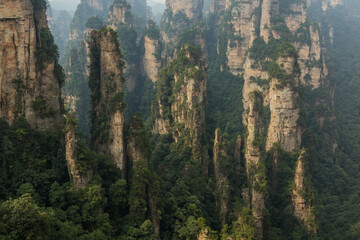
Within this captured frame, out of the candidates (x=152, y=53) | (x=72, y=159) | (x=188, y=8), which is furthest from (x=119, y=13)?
(x=72, y=159)

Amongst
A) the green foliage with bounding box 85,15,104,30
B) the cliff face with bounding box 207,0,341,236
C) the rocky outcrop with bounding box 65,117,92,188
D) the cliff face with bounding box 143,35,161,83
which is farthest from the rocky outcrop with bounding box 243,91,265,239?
the green foliage with bounding box 85,15,104,30

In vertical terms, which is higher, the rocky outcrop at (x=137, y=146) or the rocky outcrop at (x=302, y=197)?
the rocky outcrop at (x=137, y=146)

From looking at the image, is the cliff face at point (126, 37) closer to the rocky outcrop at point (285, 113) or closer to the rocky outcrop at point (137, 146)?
the rocky outcrop at point (285, 113)

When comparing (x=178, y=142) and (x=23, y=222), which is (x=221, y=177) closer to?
(x=178, y=142)

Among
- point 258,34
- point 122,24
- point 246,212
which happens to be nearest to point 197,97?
point 246,212

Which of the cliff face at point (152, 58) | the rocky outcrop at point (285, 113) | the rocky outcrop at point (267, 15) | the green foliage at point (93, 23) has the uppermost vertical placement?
the green foliage at point (93, 23)

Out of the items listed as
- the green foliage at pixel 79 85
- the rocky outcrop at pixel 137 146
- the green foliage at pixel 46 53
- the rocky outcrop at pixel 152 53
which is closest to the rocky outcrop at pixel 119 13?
the rocky outcrop at pixel 152 53

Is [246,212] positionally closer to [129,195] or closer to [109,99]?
[129,195]
